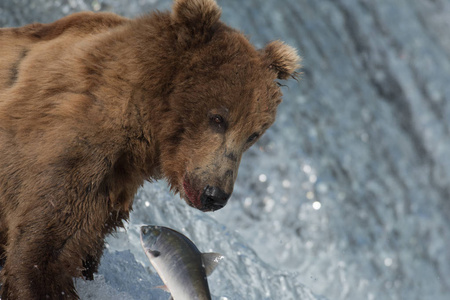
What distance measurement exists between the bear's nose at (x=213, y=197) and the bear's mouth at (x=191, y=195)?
34mm

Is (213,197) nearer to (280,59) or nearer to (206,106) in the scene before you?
(206,106)

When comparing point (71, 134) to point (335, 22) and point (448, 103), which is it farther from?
point (448, 103)

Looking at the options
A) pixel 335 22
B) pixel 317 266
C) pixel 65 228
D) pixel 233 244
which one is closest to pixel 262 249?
pixel 317 266

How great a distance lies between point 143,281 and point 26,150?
1.35 metres

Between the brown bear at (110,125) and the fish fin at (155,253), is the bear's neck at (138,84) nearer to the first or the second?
the brown bear at (110,125)

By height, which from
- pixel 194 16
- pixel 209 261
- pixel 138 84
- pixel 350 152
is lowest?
pixel 350 152

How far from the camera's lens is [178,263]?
2900mm

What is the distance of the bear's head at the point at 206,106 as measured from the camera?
3.18 m

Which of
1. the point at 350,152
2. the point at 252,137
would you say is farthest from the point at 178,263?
the point at 350,152

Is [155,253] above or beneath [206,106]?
beneath

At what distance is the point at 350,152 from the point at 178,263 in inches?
205

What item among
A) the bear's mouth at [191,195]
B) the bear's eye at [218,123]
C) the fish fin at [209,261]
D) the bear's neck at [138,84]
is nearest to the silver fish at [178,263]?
the fish fin at [209,261]

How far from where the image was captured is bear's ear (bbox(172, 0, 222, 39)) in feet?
10.7

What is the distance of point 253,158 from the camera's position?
7.25m
